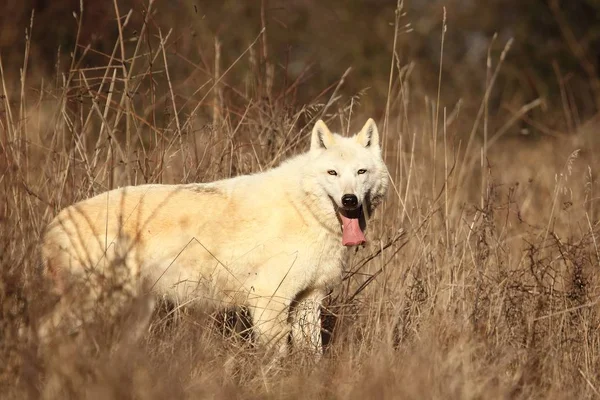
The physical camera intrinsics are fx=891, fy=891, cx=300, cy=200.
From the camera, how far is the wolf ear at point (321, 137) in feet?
18.5

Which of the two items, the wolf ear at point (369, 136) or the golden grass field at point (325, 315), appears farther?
the wolf ear at point (369, 136)

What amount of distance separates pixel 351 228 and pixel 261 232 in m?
0.55

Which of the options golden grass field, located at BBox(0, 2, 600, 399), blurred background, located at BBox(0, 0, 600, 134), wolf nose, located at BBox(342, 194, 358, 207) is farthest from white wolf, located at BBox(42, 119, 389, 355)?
blurred background, located at BBox(0, 0, 600, 134)

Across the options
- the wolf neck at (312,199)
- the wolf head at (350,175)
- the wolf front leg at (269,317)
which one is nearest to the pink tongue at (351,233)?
the wolf head at (350,175)

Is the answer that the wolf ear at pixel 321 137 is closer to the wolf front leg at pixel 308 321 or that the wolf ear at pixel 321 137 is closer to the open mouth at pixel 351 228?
the open mouth at pixel 351 228

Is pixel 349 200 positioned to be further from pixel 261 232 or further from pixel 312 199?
pixel 261 232

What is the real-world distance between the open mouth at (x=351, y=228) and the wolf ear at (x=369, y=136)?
509mm

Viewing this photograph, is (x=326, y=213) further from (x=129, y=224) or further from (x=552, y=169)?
(x=552, y=169)

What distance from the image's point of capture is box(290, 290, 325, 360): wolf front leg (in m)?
5.15

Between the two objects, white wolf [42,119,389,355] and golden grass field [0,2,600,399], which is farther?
white wolf [42,119,389,355]

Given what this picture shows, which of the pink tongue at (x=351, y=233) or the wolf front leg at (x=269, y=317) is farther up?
the pink tongue at (x=351, y=233)

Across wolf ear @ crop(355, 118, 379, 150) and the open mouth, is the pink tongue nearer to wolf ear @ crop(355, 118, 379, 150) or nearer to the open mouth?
the open mouth

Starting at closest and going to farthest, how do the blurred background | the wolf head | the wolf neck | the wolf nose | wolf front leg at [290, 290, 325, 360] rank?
1. wolf front leg at [290, 290, 325, 360]
2. the wolf nose
3. the wolf head
4. the wolf neck
5. the blurred background

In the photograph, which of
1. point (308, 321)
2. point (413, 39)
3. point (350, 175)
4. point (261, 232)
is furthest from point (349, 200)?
point (413, 39)
